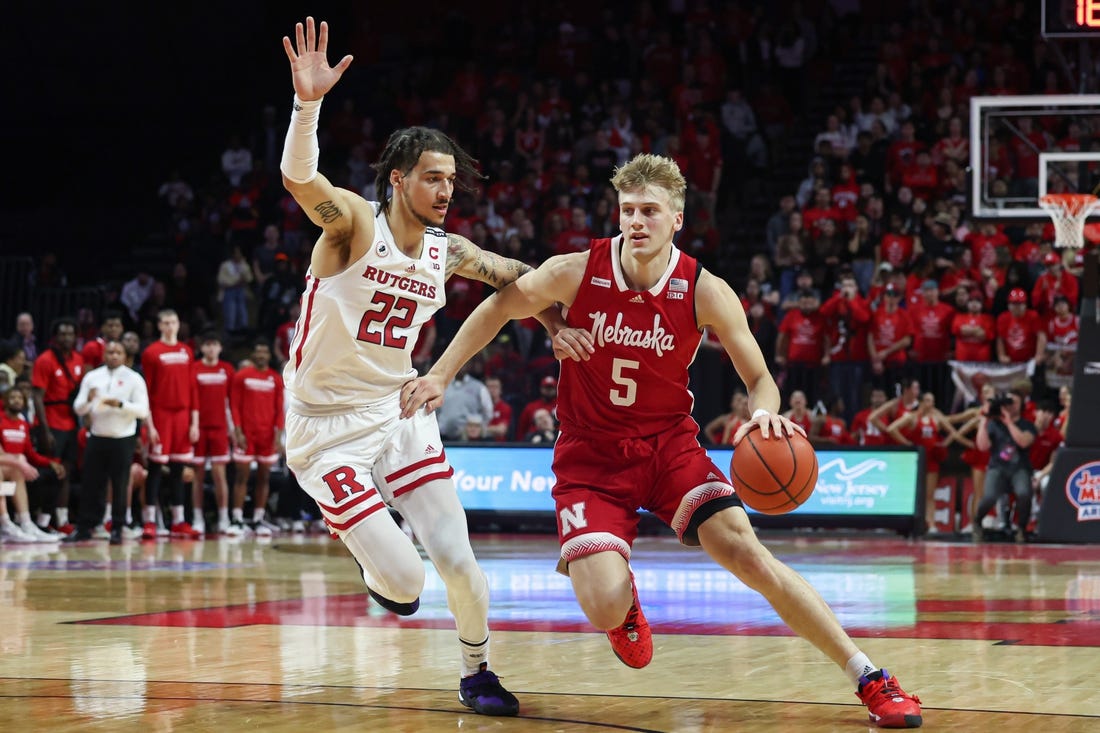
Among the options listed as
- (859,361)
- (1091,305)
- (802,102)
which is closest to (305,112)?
(1091,305)

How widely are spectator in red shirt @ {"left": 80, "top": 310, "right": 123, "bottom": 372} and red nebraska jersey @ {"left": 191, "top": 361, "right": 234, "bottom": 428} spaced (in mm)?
994

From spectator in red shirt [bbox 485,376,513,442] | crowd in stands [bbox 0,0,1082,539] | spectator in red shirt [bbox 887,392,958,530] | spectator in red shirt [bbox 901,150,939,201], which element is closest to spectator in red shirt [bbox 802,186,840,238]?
crowd in stands [bbox 0,0,1082,539]

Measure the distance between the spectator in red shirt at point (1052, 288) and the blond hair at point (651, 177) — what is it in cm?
1159

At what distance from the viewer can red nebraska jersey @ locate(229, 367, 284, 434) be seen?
52.4 ft

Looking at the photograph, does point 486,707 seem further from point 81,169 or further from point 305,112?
point 81,169

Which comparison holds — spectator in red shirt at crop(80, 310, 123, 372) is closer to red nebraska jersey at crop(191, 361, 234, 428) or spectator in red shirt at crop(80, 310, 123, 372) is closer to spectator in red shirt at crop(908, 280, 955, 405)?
red nebraska jersey at crop(191, 361, 234, 428)

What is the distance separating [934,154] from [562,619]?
40.5 ft

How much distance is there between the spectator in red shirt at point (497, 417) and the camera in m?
16.9

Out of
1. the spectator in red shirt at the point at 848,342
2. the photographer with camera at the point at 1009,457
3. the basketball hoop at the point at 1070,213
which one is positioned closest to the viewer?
the basketball hoop at the point at 1070,213

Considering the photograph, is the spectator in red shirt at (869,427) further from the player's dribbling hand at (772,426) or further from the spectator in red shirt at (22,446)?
the player's dribbling hand at (772,426)

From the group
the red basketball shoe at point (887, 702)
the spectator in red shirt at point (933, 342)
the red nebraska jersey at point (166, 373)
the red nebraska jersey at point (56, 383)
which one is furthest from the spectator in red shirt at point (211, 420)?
the red basketball shoe at point (887, 702)

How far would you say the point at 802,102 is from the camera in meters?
21.9

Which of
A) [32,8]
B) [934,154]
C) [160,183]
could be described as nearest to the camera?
[934,154]

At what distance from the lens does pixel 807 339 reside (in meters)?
16.8
